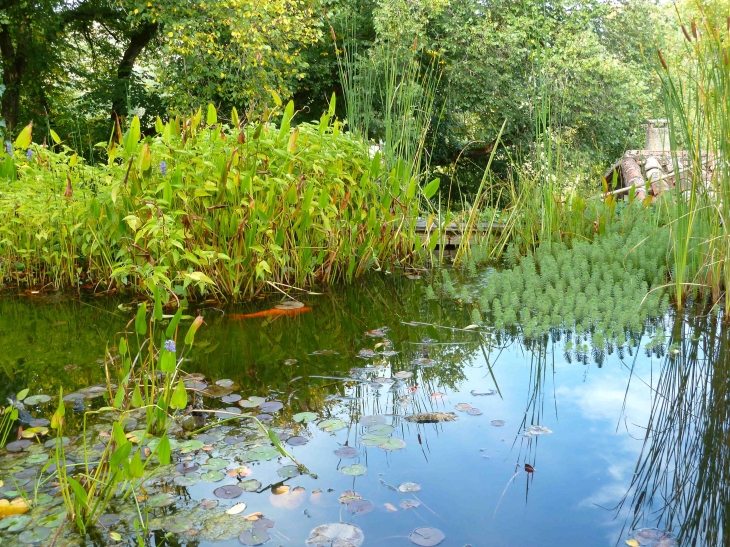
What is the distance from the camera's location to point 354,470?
1.70 meters

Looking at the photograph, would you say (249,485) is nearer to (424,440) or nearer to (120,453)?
(120,453)

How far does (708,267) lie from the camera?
9.89 feet

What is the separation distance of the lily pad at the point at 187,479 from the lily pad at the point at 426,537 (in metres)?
0.56

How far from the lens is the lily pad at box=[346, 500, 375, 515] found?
59.3 inches

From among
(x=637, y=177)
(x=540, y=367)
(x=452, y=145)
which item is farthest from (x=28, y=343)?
(x=452, y=145)

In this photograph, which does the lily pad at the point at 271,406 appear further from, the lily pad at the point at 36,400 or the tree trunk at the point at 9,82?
the tree trunk at the point at 9,82

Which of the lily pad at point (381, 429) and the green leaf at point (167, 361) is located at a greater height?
the green leaf at point (167, 361)

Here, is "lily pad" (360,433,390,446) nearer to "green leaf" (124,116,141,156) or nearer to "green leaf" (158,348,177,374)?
"green leaf" (158,348,177,374)

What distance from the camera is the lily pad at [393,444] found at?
5.99ft

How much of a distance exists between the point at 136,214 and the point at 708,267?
8.97 feet

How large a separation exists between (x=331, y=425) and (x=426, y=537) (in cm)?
61

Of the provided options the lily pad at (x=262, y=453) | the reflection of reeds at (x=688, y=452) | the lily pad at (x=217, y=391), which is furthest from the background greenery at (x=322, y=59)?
the lily pad at (x=262, y=453)

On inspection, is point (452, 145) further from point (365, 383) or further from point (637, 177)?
point (365, 383)

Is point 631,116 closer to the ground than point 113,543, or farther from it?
farther from it
